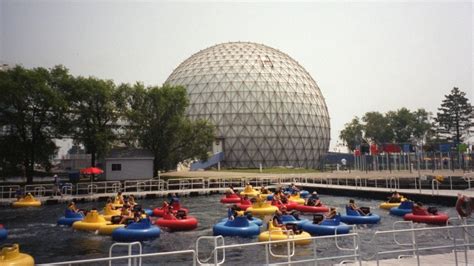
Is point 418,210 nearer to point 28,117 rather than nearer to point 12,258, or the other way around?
point 12,258

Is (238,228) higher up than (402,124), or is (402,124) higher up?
(402,124)

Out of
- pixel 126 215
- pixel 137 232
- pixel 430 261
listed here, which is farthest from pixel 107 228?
pixel 430 261

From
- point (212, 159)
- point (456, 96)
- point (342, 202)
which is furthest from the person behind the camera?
point (456, 96)

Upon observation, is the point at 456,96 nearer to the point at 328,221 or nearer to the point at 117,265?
the point at 328,221

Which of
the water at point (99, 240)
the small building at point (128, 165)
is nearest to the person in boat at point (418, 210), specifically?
the water at point (99, 240)

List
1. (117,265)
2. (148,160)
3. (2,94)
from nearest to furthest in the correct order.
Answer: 1. (117,265)
2. (2,94)
3. (148,160)

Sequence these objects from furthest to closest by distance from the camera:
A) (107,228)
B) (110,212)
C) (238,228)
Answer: (110,212)
(107,228)
(238,228)

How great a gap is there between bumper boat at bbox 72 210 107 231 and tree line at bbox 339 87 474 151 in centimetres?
8682

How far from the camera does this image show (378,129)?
109m

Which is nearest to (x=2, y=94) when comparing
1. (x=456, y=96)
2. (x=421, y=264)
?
(x=421, y=264)

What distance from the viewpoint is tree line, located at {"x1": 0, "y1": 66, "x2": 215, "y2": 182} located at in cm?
4341

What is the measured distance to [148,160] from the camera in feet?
165

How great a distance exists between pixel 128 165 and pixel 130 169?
57 cm

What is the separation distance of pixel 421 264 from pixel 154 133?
43.8 meters
